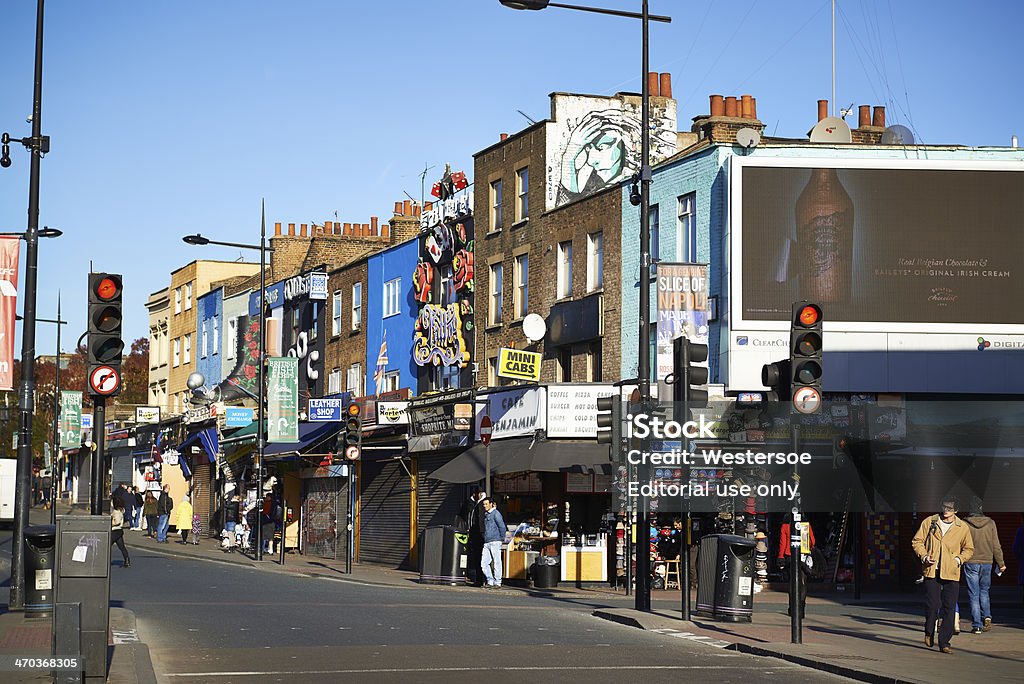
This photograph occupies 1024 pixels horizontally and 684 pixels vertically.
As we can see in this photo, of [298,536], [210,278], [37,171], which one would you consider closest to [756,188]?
[37,171]

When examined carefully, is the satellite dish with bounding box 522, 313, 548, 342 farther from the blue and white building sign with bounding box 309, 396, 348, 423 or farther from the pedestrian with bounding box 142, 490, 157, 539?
the pedestrian with bounding box 142, 490, 157, 539

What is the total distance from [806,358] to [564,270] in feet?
67.8

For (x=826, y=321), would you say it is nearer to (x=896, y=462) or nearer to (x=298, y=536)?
(x=896, y=462)

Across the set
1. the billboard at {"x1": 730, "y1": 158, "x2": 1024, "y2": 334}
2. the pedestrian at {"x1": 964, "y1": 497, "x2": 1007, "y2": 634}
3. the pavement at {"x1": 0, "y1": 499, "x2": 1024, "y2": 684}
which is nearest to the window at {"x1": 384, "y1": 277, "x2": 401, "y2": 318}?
the pavement at {"x1": 0, "y1": 499, "x2": 1024, "y2": 684}

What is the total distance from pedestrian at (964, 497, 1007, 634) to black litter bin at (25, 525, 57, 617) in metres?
12.0

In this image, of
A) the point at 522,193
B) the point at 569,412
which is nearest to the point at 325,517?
the point at 522,193

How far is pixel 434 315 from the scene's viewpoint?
42.4 meters

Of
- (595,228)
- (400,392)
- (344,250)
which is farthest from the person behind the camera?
(344,250)

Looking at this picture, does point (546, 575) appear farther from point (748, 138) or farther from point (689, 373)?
point (748, 138)

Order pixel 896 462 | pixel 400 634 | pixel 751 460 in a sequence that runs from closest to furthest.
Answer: pixel 400 634, pixel 751 460, pixel 896 462

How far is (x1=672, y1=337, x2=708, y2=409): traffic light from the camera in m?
19.5

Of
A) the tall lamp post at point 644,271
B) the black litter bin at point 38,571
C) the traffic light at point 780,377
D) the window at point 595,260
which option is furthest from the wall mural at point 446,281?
the traffic light at point 780,377

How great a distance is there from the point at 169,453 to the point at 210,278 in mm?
11185

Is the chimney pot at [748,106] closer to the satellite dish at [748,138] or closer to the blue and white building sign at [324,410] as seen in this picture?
the satellite dish at [748,138]
